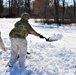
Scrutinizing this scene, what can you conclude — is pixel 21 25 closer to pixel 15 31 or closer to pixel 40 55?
pixel 15 31

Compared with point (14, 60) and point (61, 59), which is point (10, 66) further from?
point (61, 59)

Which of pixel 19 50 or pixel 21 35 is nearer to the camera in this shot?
pixel 21 35

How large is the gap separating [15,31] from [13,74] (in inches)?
44.7

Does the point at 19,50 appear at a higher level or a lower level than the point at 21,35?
lower

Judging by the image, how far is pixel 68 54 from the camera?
32.3 feet

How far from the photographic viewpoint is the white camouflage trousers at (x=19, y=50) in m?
Answer: 7.41

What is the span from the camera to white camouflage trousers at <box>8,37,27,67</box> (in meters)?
7.41

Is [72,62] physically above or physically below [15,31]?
below

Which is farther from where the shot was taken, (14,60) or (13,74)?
(14,60)

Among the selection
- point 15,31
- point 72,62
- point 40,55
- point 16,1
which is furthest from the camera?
point 16,1

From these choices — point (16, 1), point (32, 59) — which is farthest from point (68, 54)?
point (16, 1)

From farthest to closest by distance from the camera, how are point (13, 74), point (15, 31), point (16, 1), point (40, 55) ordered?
point (16, 1)
point (40, 55)
point (15, 31)
point (13, 74)

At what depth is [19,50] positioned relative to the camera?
24.9 feet

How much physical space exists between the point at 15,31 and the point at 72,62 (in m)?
2.05
